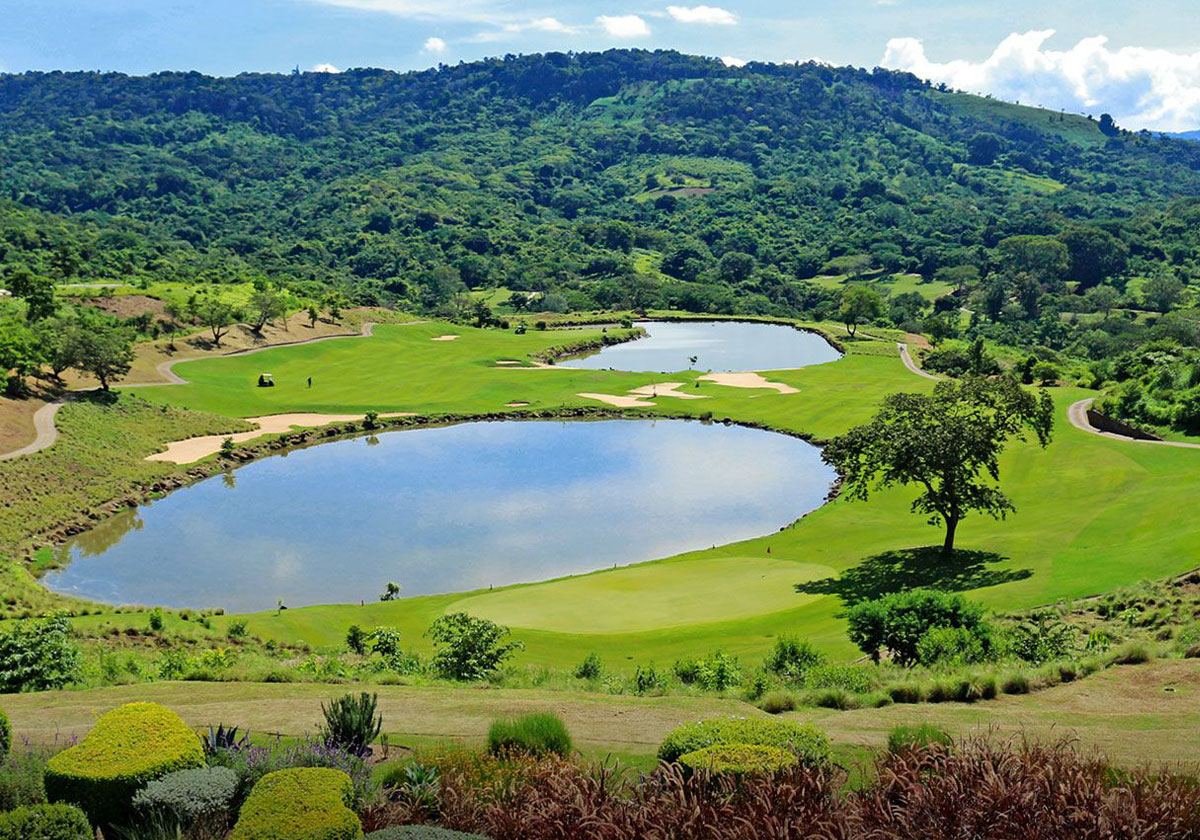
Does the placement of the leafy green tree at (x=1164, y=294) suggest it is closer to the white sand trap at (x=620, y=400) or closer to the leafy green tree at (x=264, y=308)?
the white sand trap at (x=620, y=400)

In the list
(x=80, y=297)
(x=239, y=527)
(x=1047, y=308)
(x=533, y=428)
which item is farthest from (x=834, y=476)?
(x=1047, y=308)

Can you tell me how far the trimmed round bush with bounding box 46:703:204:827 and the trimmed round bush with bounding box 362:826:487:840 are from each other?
3600mm

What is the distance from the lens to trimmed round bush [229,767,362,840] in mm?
10008

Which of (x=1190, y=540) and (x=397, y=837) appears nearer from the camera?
(x=397, y=837)

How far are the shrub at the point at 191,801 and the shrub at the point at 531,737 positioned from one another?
3622 mm

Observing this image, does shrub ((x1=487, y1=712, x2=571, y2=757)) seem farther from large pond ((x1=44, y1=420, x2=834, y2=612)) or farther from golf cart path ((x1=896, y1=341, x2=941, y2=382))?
golf cart path ((x1=896, y1=341, x2=941, y2=382))

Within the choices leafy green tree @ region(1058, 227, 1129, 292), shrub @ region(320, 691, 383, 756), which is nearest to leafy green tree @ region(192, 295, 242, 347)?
shrub @ region(320, 691, 383, 756)

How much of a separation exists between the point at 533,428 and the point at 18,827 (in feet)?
232

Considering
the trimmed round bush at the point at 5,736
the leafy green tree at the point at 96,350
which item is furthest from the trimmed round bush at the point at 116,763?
the leafy green tree at the point at 96,350

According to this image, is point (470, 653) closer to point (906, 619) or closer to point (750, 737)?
point (906, 619)

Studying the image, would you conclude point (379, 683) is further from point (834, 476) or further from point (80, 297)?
point (80, 297)

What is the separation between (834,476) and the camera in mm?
62250

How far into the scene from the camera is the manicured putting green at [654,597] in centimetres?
3431

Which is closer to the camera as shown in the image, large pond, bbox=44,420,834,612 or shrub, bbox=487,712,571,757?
shrub, bbox=487,712,571,757
